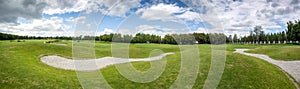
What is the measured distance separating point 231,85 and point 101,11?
48.0 ft

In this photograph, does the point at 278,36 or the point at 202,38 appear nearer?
the point at 278,36

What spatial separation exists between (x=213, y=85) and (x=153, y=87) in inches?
222

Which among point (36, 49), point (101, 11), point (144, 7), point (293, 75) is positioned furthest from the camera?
point (36, 49)

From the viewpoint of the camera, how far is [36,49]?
41.3m

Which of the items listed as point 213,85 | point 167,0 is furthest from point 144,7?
point 213,85

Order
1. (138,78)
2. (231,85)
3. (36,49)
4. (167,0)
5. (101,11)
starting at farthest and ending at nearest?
(36,49) < (167,0) < (138,78) < (101,11) < (231,85)

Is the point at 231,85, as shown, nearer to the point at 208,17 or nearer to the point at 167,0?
the point at 208,17

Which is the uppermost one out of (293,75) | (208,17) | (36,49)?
(208,17)

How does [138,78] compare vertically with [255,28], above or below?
below

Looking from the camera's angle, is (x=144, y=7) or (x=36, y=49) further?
(x=36, y=49)

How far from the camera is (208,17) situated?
21.5 meters

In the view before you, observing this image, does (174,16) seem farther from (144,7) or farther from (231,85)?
(231,85)

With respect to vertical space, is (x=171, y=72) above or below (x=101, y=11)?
below

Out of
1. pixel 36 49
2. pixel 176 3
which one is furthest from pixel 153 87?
pixel 36 49
